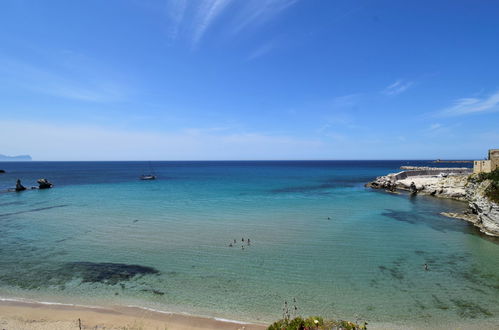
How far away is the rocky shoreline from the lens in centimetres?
2630

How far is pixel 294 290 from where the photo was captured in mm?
15117

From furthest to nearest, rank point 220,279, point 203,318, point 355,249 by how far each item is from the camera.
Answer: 1. point 355,249
2. point 220,279
3. point 203,318

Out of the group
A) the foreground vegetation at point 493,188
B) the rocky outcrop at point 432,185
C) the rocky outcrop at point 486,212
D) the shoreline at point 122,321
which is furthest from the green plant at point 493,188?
the rocky outcrop at point 432,185

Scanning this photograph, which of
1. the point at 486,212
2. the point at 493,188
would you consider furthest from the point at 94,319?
the point at 493,188

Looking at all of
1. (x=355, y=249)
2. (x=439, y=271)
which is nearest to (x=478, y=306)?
(x=439, y=271)

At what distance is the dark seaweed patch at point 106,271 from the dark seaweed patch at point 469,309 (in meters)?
17.5

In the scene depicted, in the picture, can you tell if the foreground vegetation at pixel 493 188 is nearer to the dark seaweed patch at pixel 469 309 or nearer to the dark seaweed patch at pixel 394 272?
the dark seaweed patch at pixel 394 272

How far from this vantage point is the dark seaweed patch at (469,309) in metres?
12.8

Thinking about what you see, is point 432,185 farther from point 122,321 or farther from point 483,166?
point 122,321

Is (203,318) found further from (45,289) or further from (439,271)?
(439,271)

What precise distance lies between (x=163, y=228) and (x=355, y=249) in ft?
62.6

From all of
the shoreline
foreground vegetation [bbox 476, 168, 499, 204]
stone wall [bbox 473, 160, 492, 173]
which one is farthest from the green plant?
the shoreline

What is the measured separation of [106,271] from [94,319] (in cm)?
547

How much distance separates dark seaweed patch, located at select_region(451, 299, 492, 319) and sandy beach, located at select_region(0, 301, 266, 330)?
10104mm
